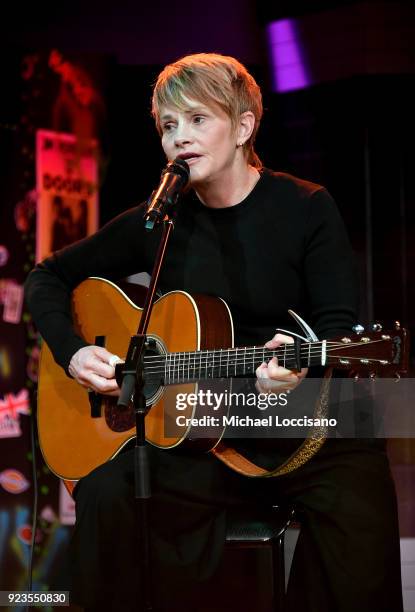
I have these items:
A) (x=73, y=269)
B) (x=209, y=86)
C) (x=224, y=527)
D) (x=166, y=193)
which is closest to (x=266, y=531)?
(x=224, y=527)

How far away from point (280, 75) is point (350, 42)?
1.16ft

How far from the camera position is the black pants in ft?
7.34

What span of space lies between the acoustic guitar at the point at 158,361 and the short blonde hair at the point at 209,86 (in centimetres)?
57

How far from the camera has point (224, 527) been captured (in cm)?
244

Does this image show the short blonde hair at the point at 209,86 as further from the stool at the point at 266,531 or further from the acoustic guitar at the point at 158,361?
the stool at the point at 266,531

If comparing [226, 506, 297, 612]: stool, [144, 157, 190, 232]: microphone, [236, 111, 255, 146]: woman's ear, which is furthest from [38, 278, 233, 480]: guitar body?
[236, 111, 255, 146]: woman's ear

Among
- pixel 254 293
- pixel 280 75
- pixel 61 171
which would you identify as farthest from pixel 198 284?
pixel 280 75

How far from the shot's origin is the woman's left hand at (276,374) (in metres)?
2.20

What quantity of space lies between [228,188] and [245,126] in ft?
0.64

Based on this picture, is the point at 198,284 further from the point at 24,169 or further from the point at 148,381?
the point at 24,169

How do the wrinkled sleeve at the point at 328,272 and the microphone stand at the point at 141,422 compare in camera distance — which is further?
the wrinkled sleeve at the point at 328,272

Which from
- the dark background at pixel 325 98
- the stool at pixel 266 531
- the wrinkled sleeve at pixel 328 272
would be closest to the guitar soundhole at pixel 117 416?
the stool at pixel 266 531

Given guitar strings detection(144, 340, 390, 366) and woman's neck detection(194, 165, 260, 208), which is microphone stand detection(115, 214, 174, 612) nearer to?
guitar strings detection(144, 340, 390, 366)

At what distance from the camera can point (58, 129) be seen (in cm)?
371
